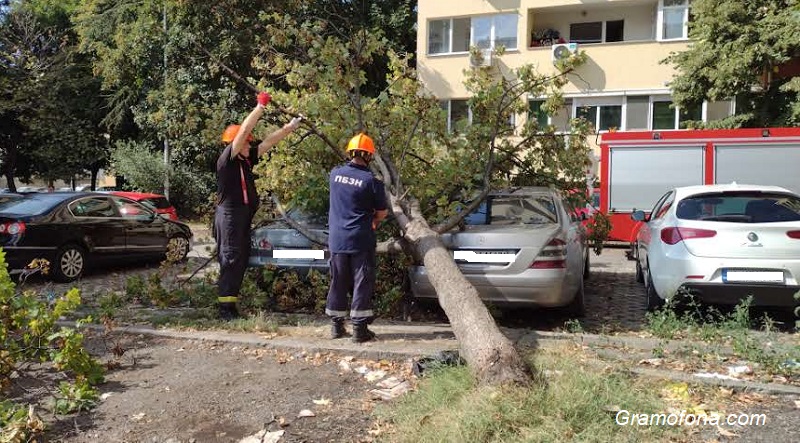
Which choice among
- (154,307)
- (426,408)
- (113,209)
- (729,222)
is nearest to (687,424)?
(426,408)

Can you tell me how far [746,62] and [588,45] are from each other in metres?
7.36

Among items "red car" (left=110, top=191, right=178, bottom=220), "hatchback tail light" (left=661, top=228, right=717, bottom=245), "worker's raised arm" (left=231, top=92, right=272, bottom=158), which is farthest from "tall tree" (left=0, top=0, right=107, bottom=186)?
"hatchback tail light" (left=661, top=228, right=717, bottom=245)

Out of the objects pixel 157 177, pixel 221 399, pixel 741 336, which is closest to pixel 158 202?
pixel 157 177

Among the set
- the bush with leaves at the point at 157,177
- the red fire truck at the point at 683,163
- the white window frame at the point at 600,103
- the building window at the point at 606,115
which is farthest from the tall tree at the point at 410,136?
the bush with leaves at the point at 157,177

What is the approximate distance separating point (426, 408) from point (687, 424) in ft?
4.91

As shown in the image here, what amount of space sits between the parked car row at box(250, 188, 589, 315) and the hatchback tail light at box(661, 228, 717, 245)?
893 mm

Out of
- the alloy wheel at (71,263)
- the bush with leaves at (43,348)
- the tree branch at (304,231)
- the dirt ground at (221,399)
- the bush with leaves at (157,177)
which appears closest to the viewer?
the dirt ground at (221,399)

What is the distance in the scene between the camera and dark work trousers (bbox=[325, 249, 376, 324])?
5453 millimetres

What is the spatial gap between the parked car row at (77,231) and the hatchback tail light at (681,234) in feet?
18.3

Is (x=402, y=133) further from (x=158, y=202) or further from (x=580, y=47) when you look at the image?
(x=580, y=47)

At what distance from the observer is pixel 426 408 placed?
3840mm

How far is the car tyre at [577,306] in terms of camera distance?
665cm

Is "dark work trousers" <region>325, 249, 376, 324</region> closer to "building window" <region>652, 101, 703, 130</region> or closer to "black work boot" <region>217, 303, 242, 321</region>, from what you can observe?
"black work boot" <region>217, 303, 242, 321</region>

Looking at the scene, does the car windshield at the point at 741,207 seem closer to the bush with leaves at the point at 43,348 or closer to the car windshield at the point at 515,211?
the car windshield at the point at 515,211
